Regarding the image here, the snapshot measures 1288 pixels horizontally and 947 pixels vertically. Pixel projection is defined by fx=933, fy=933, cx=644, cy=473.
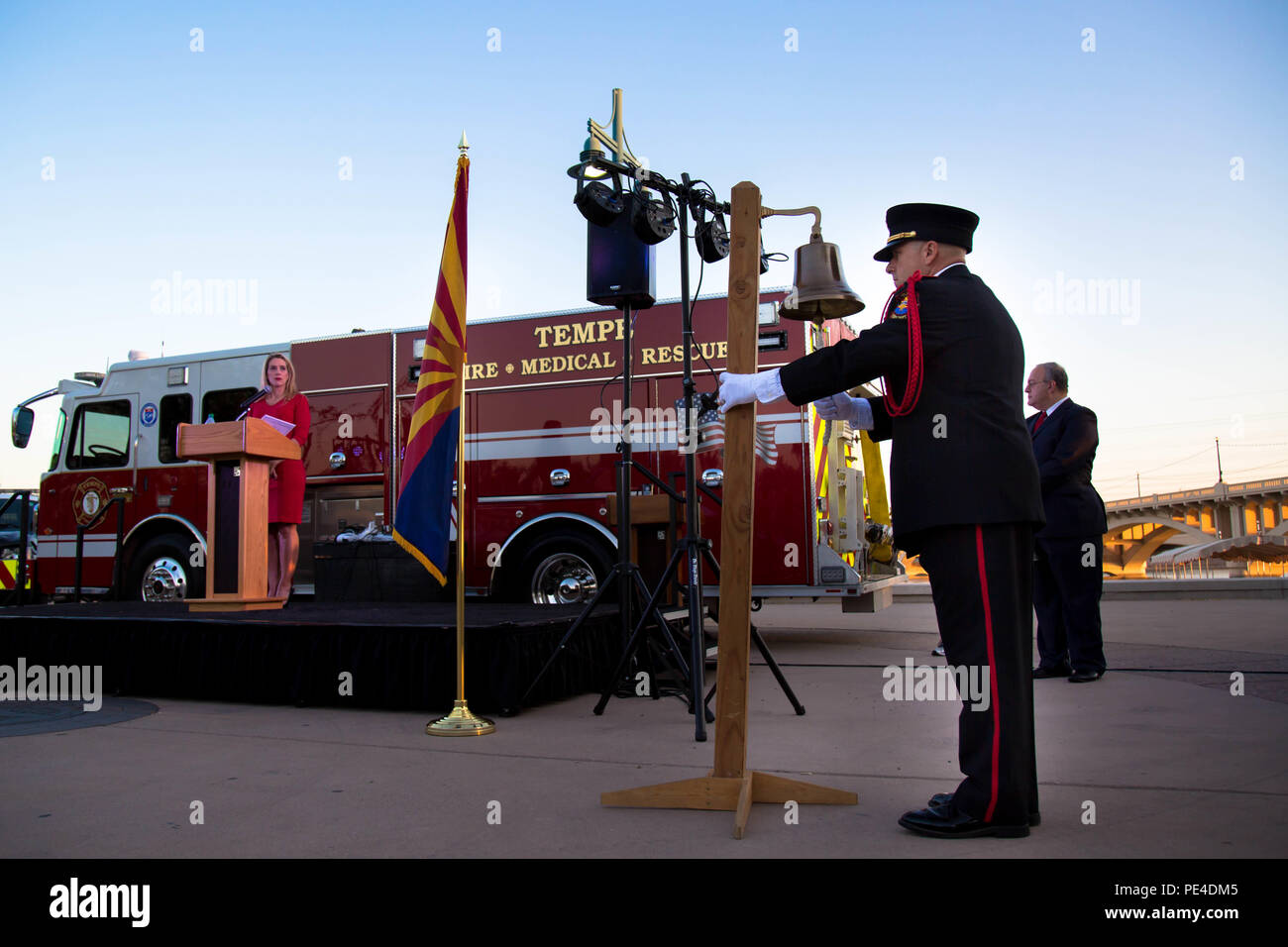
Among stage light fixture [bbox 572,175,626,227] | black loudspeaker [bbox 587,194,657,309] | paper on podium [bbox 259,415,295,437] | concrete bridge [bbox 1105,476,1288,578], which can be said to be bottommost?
concrete bridge [bbox 1105,476,1288,578]

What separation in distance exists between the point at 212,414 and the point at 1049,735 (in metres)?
8.49

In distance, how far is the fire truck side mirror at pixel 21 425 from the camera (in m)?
9.79

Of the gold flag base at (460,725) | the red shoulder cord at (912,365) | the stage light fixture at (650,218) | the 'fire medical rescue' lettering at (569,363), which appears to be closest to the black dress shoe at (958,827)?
the red shoulder cord at (912,365)

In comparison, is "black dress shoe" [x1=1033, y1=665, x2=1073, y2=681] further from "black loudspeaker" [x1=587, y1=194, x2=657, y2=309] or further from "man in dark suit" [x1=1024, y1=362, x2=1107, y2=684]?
"black loudspeaker" [x1=587, y1=194, x2=657, y2=309]

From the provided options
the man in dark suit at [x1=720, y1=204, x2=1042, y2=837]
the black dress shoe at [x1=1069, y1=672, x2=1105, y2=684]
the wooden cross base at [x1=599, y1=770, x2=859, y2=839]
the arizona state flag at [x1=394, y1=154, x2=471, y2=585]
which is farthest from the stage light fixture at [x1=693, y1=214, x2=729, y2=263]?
the black dress shoe at [x1=1069, y1=672, x2=1105, y2=684]

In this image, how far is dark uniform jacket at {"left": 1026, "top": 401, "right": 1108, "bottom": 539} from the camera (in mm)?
5848

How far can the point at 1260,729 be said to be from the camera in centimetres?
404

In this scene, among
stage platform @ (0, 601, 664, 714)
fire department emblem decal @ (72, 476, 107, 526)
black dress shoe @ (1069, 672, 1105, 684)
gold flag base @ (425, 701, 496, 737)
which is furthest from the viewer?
fire department emblem decal @ (72, 476, 107, 526)

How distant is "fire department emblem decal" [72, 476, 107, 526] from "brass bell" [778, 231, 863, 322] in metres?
9.04

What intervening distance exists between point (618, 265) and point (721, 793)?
3.00 meters

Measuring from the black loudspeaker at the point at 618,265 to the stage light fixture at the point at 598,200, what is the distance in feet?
0.88

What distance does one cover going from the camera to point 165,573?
30.5ft

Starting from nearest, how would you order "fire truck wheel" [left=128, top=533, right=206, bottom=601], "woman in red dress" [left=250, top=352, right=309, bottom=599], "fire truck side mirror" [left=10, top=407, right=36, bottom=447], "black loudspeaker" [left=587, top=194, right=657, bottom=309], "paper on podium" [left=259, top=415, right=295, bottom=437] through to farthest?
1. "black loudspeaker" [left=587, top=194, right=657, bottom=309]
2. "paper on podium" [left=259, top=415, right=295, bottom=437]
3. "woman in red dress" [left=250, top=352, right=309, bottom=599]
4. "fire truck wheel" [left=128, top=533, right=206, bottom=601]
5. "fire truck side mirror" [left=10, top=407, right=36, bottom=447]
